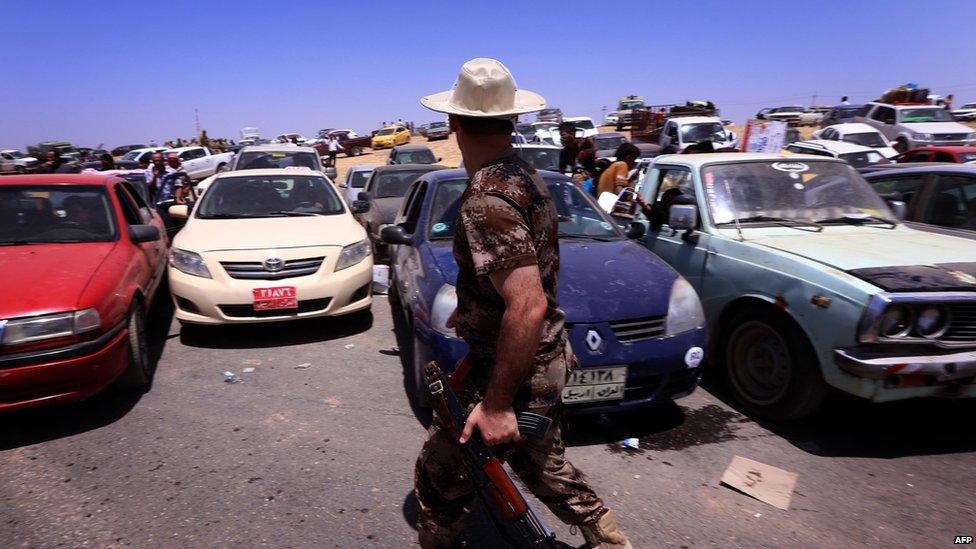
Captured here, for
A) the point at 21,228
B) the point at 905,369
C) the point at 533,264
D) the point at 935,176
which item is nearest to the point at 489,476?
the point at 533,264

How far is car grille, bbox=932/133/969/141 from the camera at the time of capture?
16922 mm

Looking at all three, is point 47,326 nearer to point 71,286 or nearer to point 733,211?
point 71,286

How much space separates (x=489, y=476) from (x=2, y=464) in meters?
3.14

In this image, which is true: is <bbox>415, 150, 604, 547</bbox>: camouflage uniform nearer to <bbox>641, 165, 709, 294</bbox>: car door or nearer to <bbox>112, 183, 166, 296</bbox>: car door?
<bbox>641, 165, 709, 294</bbox>: car door

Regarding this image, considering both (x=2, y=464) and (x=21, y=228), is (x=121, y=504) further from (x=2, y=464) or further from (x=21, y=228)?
(x=21, y=228)

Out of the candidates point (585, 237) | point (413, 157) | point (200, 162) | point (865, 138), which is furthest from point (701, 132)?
point (200, 162)

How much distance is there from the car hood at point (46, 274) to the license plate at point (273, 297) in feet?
3.77

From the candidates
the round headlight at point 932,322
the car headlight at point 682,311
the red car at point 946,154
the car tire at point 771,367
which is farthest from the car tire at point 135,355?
the red car at point 946,154

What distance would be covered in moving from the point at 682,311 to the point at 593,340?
2.38 ft

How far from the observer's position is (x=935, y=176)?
5.40m

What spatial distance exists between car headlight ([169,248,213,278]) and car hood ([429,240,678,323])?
223 cm

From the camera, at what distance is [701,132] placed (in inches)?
709

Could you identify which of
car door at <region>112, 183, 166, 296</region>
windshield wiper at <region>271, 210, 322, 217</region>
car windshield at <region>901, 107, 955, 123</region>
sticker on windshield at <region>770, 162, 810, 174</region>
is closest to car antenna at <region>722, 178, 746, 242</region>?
sticker on windshield at <region>770, 162, 810, 174</region>

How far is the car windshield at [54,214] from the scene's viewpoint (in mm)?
4672
